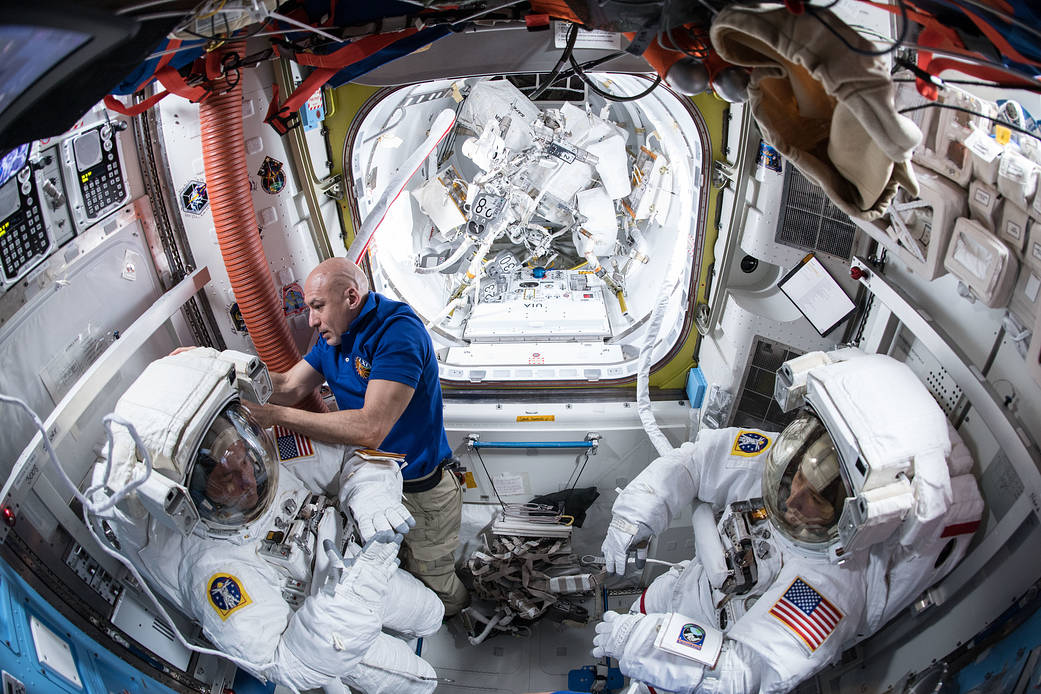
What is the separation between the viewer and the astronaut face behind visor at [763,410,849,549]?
219cm

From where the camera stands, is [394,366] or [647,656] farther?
[394,366]

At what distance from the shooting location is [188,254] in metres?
3.08

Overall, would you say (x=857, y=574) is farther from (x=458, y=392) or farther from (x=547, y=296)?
(x=547, y=296)

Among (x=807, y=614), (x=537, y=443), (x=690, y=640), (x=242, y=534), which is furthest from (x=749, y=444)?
(x=242, y=534)

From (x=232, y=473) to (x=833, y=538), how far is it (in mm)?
2153

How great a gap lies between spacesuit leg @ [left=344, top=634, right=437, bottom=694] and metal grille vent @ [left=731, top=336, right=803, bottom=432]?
2192 mm

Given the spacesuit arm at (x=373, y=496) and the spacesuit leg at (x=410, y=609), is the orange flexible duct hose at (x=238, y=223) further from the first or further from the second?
the spacesuit leg at (x=410, y=609)

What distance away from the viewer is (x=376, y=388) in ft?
9.15

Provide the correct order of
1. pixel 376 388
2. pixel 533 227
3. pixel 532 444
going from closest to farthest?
pixel 376 388 → pixel 532 444 → pixel 533 227

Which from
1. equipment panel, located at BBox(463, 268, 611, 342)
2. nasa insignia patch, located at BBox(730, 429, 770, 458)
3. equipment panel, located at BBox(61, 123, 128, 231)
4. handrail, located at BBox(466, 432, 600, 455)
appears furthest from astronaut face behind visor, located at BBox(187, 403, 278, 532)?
equipment panel, located at BBox(463, 268, 611, 342)

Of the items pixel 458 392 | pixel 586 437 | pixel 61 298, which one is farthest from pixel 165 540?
pixel 586 437

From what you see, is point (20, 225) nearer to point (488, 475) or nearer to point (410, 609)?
point (410, 609)

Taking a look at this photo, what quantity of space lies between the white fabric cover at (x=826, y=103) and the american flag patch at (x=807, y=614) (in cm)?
131

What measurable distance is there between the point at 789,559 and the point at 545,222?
407cm
